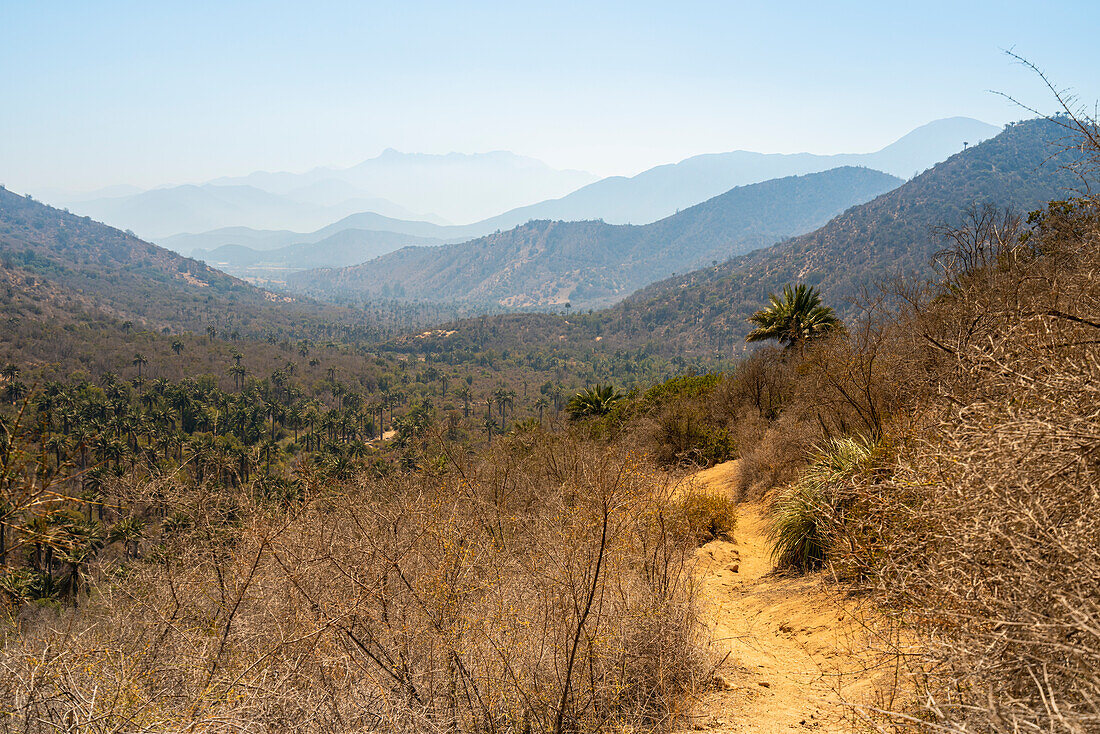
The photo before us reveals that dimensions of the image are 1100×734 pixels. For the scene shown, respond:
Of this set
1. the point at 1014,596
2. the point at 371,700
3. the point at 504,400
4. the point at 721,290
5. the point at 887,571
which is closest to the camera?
the point at 1014,596

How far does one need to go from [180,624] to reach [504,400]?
306 ft

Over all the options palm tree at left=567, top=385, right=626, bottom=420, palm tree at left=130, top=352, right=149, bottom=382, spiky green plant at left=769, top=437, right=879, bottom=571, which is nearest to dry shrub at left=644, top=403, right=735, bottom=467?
palm tree at left=567, top=385, right=626, bottom=420

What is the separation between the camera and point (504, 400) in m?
99.6

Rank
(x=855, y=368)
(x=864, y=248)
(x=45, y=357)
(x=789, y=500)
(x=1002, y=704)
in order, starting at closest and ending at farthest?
(x=1002, y=704) → (x=789, y=500) → (x=855, y=368) → (x=45, y=357) → (x=864, y=248)

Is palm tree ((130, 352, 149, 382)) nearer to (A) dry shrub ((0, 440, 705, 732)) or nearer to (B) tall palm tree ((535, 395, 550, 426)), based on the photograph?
(B) tall palm tree ((535, 395, 550, 426))

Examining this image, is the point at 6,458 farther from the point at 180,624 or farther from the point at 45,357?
Result: the point at 45,357

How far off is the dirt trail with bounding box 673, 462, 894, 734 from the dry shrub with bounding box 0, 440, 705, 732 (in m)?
0.52

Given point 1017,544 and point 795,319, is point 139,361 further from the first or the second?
point 1017,544

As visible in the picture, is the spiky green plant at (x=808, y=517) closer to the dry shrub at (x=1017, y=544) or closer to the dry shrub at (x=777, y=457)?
the dry shrub at (x=777, y=457)

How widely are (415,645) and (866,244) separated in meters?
182

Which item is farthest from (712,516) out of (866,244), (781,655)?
(866,244)

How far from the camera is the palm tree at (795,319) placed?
60.1 ft

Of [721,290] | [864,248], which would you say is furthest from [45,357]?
[864,248]

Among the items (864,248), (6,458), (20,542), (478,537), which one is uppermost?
(864,248)
